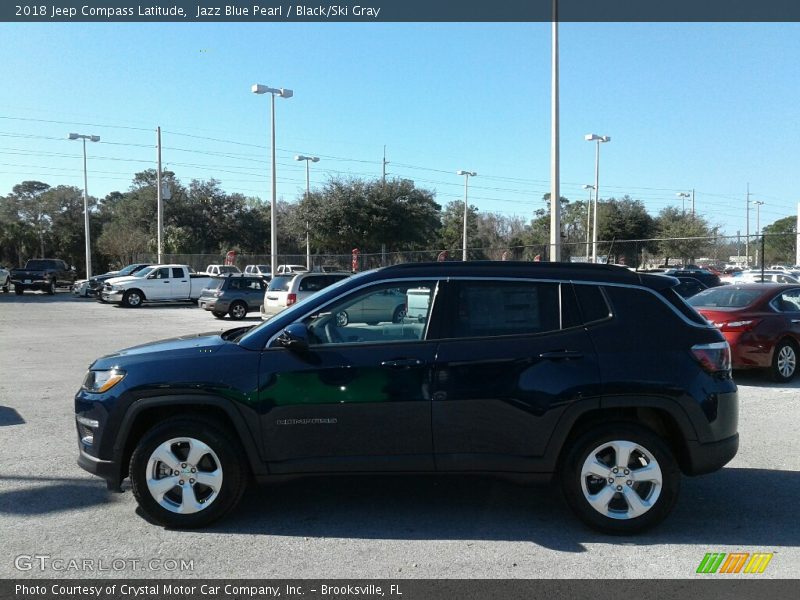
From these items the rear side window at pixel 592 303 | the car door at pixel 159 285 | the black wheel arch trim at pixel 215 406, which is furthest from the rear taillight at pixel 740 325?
the car door at pixel 159 285

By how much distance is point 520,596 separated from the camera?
152 inches

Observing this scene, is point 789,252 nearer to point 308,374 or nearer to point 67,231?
point 308,374

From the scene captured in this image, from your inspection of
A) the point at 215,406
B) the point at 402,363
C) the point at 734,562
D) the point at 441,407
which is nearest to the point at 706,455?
the point at 734,562

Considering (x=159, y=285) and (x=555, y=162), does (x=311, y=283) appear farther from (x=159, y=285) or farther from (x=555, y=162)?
(x=159, y=285)

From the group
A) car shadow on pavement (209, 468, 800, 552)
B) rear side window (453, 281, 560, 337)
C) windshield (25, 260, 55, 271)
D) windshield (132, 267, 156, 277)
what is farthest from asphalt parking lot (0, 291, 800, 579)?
windshield (25, 260, 55, 271)

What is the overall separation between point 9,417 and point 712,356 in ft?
24.1

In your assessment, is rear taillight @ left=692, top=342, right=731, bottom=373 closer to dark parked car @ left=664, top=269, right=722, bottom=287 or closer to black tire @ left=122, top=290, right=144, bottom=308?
dark parked car @ left=664, top=269, right=722, bottom=287

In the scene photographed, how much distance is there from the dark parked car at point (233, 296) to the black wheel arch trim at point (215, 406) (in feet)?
65.0

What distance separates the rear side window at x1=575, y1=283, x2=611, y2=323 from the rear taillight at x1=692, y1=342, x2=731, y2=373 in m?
0.65

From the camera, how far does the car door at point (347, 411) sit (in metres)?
4.64

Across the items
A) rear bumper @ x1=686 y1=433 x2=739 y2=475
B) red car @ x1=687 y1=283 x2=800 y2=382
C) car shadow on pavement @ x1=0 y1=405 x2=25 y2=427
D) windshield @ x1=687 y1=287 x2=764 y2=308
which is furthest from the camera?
windshield @ x1=687 y1=287 x2=764 y2=308

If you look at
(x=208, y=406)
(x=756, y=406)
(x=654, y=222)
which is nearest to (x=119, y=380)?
(x=208, y=406)

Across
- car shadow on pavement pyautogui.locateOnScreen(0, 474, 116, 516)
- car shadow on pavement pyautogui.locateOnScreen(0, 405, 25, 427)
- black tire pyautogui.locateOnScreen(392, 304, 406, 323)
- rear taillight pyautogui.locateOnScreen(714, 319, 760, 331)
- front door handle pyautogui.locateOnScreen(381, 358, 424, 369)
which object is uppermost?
black tire pyautogui.locateOnScreen(392, 304, 406, 323)

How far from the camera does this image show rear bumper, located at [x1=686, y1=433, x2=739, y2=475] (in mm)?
4750
